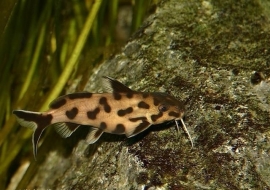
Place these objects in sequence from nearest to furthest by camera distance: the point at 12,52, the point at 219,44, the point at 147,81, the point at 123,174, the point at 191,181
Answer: the point at 191,181, the point at 123,174, the point at 147,81, the point at 219,44, the point at 12,52

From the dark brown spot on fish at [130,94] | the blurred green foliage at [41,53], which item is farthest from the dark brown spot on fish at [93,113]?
the blurred green foliage at [41,53]

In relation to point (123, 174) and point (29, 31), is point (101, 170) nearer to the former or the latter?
point (123, 174)

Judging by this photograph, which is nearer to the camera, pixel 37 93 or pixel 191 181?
pixel 191 181

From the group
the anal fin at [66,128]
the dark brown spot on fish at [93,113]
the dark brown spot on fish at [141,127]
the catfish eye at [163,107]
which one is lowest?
the anal fin at [66,128]

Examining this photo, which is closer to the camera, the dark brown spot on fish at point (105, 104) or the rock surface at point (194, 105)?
the rock surface at point (194, 105)

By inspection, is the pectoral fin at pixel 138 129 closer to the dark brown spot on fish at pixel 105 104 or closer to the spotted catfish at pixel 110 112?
the spotted catfish at pixel 110 112

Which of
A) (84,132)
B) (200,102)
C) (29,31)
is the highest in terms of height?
(29,31)

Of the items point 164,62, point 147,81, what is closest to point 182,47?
point 164,62
